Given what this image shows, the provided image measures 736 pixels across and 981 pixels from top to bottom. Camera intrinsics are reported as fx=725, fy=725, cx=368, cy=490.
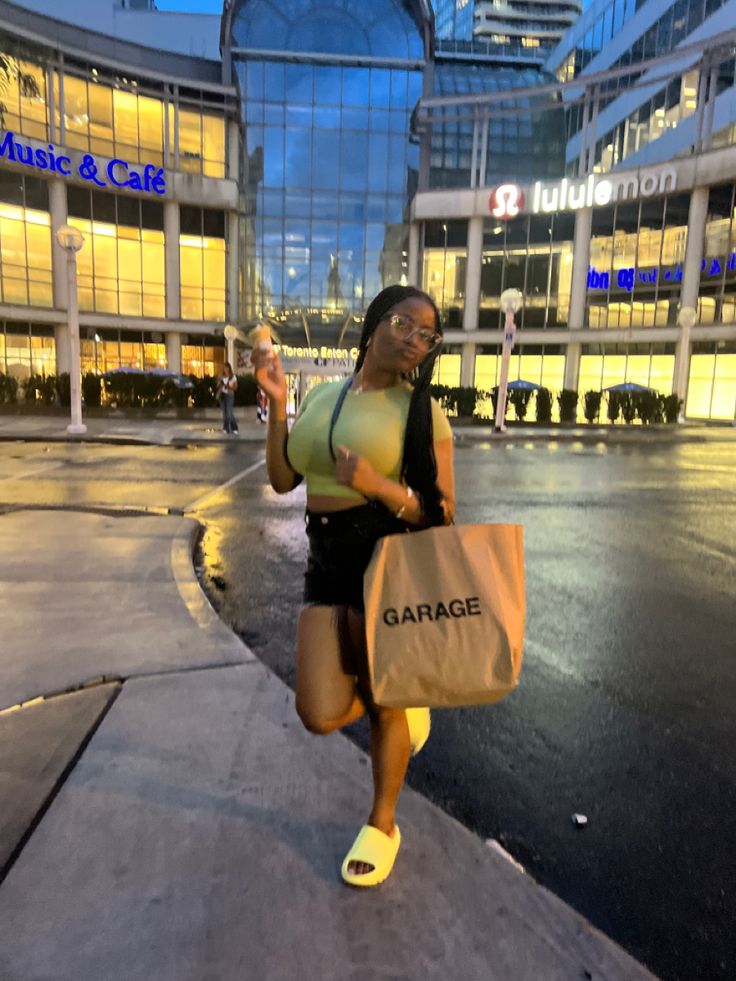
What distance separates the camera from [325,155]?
40.8 meters

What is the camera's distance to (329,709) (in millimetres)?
2270

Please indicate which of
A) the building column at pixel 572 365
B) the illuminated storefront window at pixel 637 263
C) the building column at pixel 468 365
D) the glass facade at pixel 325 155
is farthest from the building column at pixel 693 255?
the glass facade at pixel 325 155

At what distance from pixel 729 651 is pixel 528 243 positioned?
39.9 meters

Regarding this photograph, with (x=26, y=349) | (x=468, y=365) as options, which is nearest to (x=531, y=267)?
(x=468, y=365)

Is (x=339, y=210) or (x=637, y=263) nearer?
(x=637, y=263)

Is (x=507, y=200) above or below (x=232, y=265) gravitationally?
above

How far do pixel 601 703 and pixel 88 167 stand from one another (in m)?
38.4

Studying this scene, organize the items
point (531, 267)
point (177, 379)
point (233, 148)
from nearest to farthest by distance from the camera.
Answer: point (177, 379)
point (233, 148)
point (531, 267)

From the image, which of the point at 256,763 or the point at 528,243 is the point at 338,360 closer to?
the point at 528,243

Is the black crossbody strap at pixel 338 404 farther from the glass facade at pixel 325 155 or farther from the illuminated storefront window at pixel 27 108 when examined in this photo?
the glass facade at pixel 325 155

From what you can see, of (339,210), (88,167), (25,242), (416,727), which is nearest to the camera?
(416,727)

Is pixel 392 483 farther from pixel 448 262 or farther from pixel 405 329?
pixel 448 262

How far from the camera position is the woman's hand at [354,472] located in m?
2.03

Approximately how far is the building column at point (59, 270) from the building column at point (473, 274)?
2127 cm
